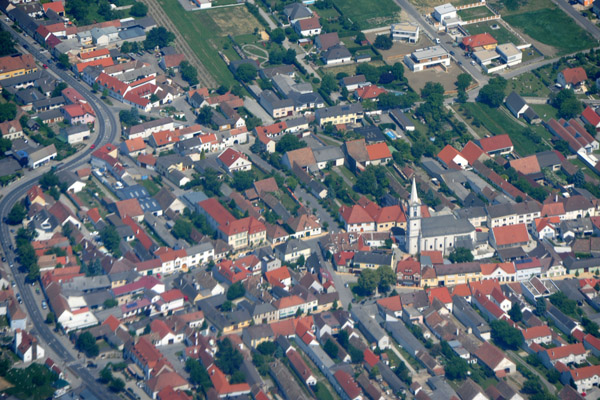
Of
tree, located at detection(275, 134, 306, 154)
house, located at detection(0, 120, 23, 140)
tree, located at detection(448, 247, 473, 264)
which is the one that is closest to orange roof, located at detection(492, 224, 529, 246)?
tree, located at detection(448, 247, 473, 264)

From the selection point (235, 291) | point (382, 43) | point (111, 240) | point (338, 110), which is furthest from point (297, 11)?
point (235, 291)

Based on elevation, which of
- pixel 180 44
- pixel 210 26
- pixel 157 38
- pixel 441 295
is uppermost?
pixel 441 295

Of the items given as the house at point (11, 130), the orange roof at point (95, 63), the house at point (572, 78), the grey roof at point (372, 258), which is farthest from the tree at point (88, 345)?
the house at point (572, 78)

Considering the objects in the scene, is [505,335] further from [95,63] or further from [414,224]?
[95,63]

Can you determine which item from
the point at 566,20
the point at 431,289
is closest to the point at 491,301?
the point at 431,289

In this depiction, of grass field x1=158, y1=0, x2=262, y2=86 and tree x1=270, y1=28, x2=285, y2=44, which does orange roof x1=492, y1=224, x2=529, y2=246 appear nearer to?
grass field x1=158, y1=0, x2=262, y2=86

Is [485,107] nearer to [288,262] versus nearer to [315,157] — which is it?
[315,157]

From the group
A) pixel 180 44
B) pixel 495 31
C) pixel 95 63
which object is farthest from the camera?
pixel 495 31

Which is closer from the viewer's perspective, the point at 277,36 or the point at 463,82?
the point at 463,82

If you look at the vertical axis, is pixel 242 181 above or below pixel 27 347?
below
